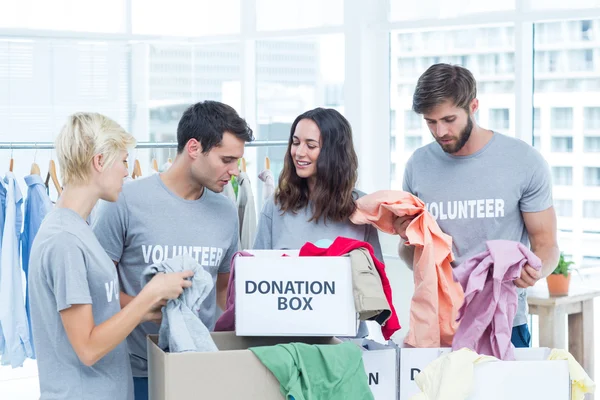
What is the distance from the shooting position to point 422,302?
2389 mm

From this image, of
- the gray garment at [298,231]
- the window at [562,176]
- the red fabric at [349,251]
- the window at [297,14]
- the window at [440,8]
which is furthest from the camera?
the window at [297,14]

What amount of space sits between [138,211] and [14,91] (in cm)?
308

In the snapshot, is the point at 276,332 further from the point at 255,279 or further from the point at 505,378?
the point at 505,378

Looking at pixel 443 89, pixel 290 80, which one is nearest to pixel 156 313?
pixel 443 89

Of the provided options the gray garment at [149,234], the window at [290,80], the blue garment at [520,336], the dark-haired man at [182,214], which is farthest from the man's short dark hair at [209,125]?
the window at [290,80]

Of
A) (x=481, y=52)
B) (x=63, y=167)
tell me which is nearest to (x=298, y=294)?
(x=63, y=167)

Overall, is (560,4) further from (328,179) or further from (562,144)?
(328,179)

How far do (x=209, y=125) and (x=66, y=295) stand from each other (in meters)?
0.74

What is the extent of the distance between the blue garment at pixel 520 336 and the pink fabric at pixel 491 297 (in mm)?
335

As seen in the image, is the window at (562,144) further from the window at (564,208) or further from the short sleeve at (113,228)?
the short sleeve at (113,228)

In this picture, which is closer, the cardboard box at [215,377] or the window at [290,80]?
the cardboard box at [215,377]

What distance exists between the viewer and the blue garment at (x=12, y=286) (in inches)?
153

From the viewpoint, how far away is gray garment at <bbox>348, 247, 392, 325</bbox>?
206cm

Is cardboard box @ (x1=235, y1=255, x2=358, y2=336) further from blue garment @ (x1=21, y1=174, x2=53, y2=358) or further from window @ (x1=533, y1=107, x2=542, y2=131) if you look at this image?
window @ (x1=533, y1=107, x2=542, y2=131)
